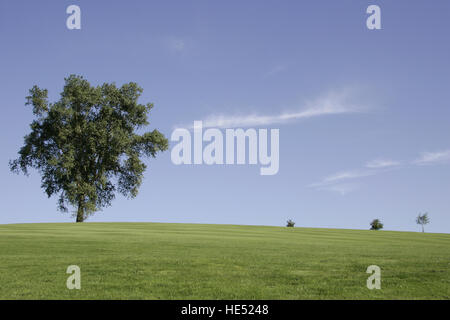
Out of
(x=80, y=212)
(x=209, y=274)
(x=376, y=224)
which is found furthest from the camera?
(x=376, y=224)

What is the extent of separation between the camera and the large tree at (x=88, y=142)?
5162cm

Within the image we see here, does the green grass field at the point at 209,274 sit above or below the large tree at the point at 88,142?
below

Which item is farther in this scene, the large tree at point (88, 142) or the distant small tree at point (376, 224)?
the distant small tree at point (376, 224)

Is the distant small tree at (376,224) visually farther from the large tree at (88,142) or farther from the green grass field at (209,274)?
Result: the green grass field at (209,274)

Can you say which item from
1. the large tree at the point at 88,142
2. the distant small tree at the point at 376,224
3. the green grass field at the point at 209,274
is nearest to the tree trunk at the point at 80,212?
the large tree at the point at 88,142

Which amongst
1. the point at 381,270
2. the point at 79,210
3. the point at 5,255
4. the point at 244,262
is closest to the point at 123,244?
the point at 5,255

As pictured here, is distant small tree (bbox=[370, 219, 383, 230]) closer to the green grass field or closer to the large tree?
the large tree

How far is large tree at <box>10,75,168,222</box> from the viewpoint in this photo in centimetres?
5162

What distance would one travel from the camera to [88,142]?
5238 centimetres

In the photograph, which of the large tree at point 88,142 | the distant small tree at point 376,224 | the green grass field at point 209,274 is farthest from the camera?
the distant small tree at point 376,224

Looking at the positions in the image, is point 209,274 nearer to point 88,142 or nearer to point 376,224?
point 88,142

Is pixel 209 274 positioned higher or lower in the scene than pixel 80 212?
lower

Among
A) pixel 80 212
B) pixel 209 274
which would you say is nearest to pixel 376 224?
pixel 80 212

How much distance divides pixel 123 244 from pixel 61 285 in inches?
410
